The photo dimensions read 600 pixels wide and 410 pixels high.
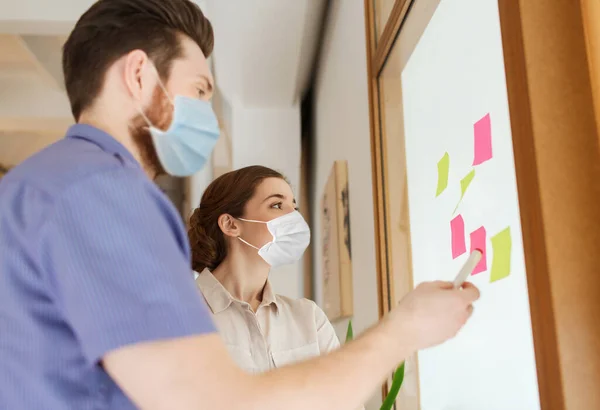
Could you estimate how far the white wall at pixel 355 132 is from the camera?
1807 millimetres

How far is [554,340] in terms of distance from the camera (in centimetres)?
62

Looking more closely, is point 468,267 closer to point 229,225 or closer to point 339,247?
point 229,225

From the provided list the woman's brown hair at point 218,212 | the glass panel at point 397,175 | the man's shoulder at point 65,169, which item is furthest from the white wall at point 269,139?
the man's shoulder at point 65,169

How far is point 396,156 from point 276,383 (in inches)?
38.7

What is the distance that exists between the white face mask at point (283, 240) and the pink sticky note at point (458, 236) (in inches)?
24.6

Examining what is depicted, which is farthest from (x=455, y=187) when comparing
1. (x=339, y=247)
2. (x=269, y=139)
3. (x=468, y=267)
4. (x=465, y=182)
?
(x=269, y=139)

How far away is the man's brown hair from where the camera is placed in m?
0.74

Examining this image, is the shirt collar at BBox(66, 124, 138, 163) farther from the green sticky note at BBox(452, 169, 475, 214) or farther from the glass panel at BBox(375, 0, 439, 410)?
the glass panel at BBox(375, 0, 439, 410)

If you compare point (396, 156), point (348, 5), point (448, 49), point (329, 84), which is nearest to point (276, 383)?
point (448, 49)

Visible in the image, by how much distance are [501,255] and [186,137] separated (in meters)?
0.49

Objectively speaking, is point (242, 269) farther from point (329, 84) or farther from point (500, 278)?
point (329, 84)

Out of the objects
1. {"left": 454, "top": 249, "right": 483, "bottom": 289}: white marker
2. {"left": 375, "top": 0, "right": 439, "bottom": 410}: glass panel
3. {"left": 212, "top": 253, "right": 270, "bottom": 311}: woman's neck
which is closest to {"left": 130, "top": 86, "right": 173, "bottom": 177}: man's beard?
{"left": 454, "top": 249, "right": 483, "bottom": 289}: white marker

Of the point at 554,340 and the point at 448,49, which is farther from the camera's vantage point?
the point at 448,49

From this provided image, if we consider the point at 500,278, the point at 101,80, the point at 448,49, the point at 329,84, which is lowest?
the point at 500,278
